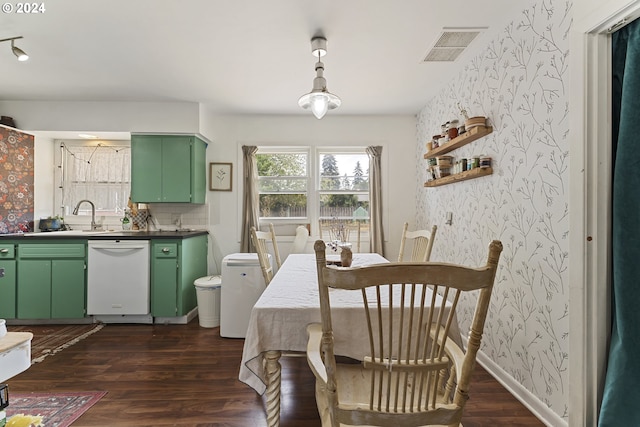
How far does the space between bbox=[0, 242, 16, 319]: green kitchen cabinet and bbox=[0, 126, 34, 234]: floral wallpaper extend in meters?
Result: 0.30

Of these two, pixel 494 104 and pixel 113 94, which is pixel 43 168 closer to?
pixel 113 94

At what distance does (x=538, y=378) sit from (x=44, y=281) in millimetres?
4428

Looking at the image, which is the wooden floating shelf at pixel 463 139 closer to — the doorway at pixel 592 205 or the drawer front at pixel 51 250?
the doorway at pixel 592 205

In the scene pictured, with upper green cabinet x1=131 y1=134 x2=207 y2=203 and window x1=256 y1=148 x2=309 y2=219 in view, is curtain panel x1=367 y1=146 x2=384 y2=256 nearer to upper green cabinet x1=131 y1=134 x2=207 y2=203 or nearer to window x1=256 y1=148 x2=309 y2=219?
window x1=256 y1=148 x2=309 y2=219

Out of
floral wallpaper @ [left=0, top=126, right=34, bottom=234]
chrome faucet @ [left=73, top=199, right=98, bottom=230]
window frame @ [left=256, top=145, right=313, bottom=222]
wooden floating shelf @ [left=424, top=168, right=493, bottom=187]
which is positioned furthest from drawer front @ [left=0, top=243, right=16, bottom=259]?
wooden floating shelf @ [left=424, top=168, right=493, bottom=187]

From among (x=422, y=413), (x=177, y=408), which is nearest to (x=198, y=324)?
(x=177, y=408)

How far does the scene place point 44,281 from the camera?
3305 millimetres

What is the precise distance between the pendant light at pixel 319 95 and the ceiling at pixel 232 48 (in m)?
0.08

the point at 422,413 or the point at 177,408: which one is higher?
the point at 422,413

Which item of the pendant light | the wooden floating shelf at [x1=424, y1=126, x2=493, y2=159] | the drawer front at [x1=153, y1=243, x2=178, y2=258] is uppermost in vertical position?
the pendant light

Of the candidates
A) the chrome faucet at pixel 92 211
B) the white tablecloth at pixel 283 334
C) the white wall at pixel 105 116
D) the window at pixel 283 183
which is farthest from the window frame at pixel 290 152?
the white tablecloth at pixel 283 334

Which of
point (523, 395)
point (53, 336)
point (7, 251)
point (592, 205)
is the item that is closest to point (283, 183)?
point (53, 336)

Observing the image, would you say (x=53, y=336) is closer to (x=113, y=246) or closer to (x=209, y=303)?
(x=113, y=246)

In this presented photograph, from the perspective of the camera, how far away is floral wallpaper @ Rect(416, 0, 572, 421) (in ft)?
5.71
